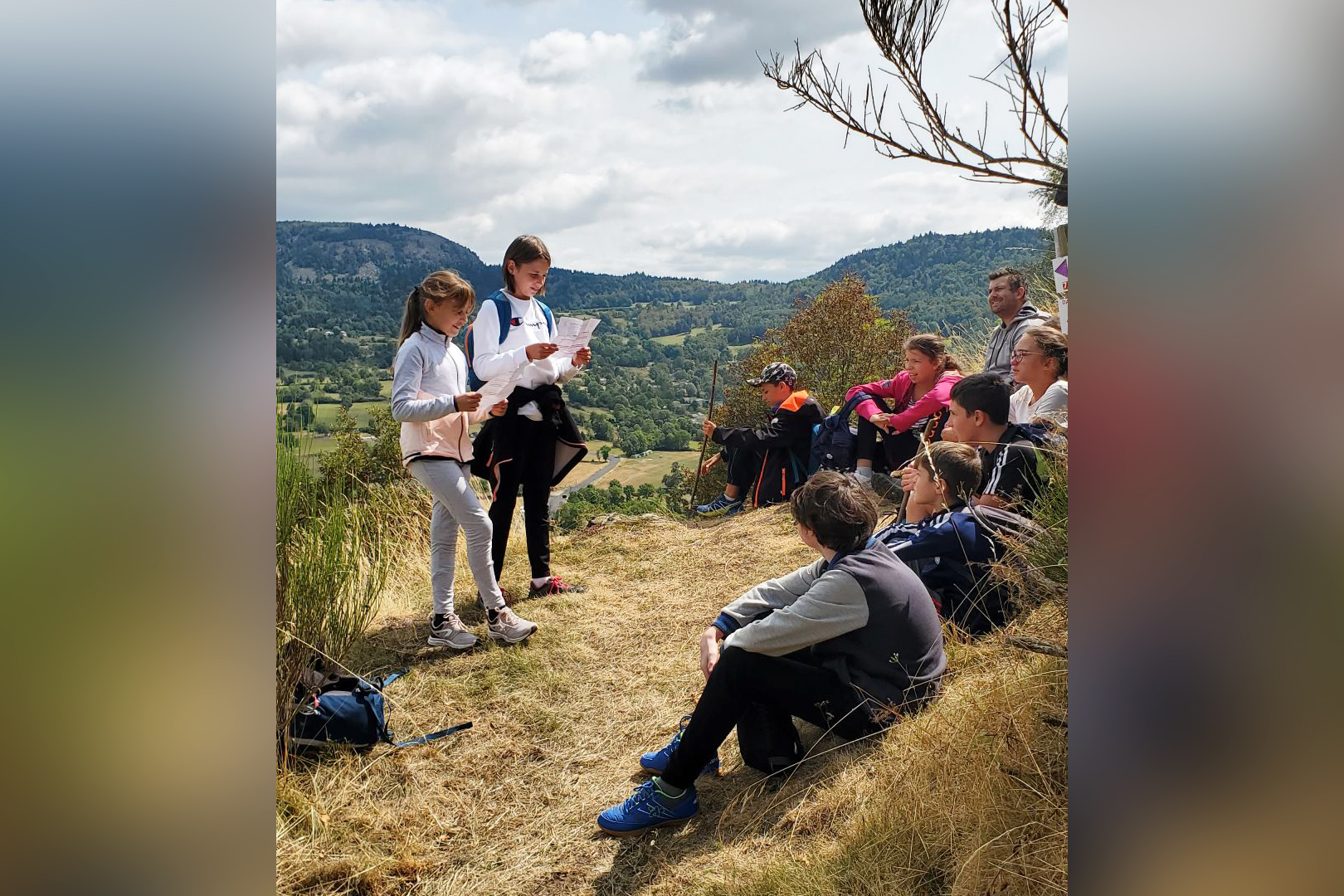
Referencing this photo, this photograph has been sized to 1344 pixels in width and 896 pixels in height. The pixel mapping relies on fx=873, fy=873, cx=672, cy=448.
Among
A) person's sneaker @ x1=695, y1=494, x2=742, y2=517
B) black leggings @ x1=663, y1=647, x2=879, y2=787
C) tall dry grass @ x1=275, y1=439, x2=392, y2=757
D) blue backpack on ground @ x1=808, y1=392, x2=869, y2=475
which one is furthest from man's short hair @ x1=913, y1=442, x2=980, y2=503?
person's sneaker @ x1=695, y1=494, x2=742, y2=517

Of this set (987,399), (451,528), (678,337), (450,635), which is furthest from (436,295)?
(678,337)

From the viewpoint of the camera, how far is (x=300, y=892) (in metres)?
2.44

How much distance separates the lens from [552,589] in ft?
16.8

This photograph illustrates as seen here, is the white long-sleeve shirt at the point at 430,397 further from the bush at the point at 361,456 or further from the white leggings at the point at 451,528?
the bush at the point at 361,456

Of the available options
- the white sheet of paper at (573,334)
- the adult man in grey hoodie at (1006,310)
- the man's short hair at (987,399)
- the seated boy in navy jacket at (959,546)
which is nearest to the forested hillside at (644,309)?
the white sheet of paper at (573,334)

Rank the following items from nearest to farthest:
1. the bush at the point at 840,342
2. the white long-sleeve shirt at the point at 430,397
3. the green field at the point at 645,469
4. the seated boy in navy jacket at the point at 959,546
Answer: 1. the seated boy in navy jacket at the point at 959,546
2. the white long-sleeve shirt at the point at 430,397
3. the green field at the point at 645,469
4. the bush at the point at 840,342

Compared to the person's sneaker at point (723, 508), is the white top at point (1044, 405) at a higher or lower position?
higher

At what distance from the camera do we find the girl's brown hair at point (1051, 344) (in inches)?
162

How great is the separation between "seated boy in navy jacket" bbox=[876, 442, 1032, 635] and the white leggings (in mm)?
1826

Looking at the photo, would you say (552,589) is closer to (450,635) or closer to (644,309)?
(450,635)

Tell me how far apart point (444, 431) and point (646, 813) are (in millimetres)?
1980

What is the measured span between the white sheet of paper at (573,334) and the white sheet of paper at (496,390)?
1.08 feet

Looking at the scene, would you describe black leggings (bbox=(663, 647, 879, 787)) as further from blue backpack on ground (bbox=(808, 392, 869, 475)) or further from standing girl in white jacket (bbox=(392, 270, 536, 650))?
blue backpack on ground (bbox=(808, 392, 869, 475))
